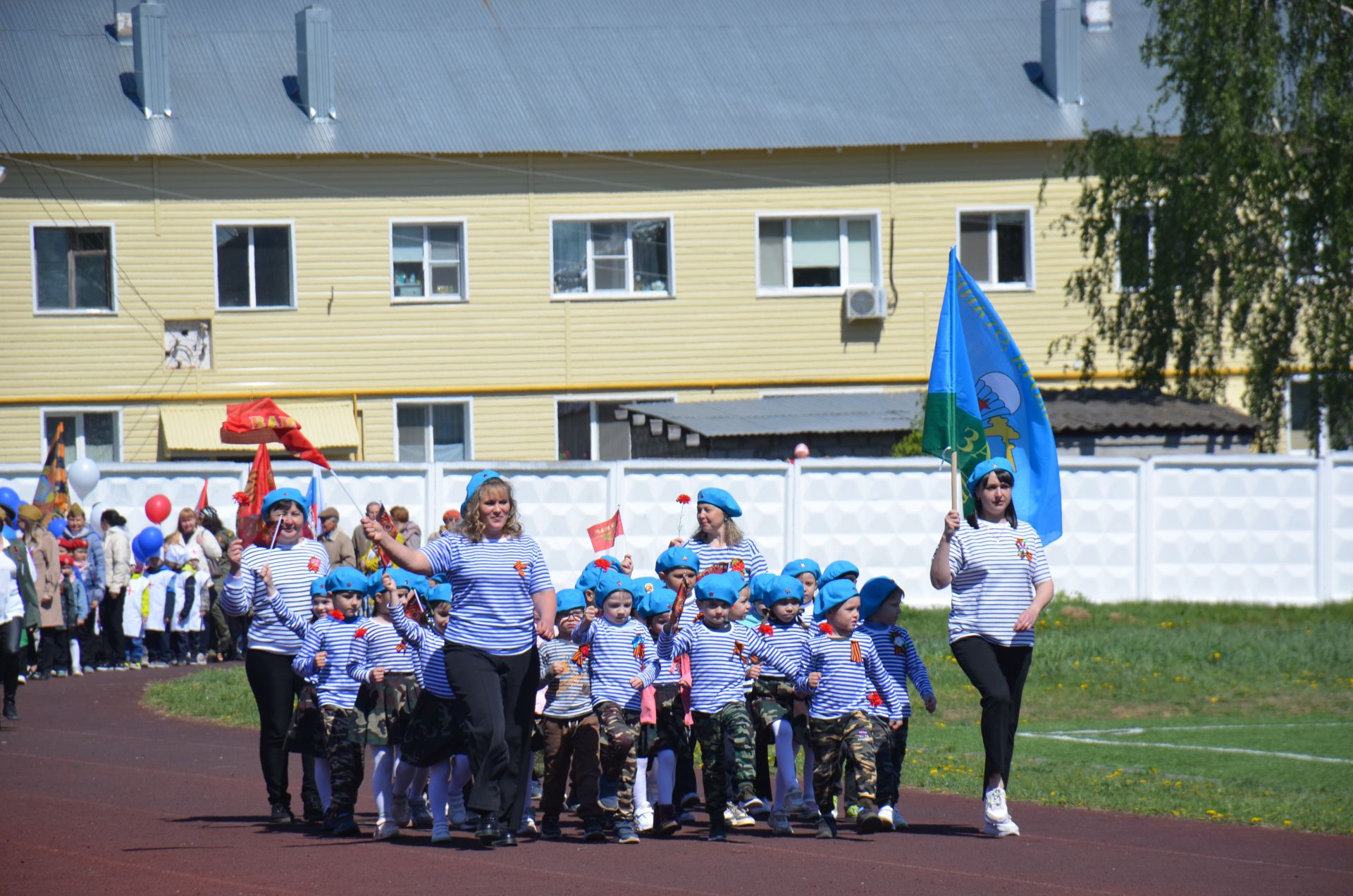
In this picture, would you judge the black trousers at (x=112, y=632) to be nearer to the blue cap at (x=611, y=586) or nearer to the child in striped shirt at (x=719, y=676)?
the blue cap at (x=611, y=586)

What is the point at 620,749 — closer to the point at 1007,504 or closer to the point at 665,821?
the point at 665,821

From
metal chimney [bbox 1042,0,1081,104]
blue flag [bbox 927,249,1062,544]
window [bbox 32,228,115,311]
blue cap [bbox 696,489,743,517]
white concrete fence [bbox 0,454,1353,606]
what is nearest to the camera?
blue flag [bbox 927,249,1062,544]

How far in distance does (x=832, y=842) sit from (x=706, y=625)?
1.44 m

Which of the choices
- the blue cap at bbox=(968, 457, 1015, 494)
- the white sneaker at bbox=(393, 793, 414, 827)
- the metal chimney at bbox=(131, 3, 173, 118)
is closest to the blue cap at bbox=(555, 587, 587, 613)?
the white sneaker at bbox=(393, 793, 414, 827)

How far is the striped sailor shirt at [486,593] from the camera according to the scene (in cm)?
888

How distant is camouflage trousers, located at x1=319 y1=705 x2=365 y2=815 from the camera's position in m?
9.51

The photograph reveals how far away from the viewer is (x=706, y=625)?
9.74 m

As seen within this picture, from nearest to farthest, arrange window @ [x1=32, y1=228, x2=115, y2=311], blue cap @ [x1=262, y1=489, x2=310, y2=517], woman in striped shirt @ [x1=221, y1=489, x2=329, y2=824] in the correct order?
woman in striped shirt @ [x1=221, y1=489, x2=329, y2=824]
blue cap @ [x1=262, y1=489, x2=310, y2=517]
window @ [x1=32, y1=228, x2=115, y2=311]

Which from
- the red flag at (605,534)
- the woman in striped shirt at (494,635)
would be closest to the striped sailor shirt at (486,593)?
the woman in striped shirt at (494,635)

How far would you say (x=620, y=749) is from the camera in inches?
369

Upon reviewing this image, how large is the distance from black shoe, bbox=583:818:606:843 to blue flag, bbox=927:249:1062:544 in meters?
3.20

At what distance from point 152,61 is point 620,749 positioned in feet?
76.8

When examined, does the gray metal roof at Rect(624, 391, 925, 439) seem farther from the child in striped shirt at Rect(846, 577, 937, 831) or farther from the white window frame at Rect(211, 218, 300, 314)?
the child in striped shirt at Rect(846, 577, 937, 831)

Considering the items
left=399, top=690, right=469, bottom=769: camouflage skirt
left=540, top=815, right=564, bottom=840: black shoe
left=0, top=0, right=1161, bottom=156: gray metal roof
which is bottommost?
left=540, top=815, right=564, bottom=840: black shoe
